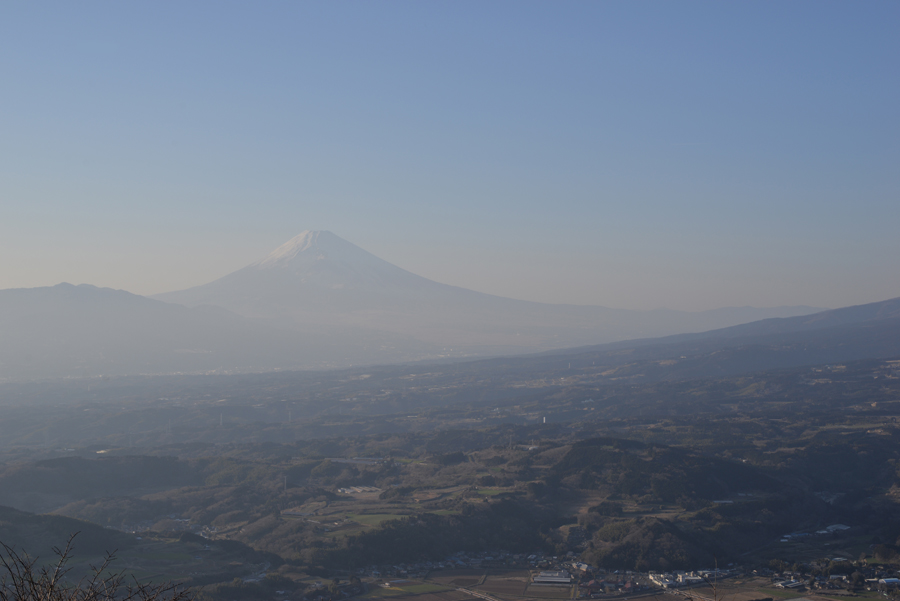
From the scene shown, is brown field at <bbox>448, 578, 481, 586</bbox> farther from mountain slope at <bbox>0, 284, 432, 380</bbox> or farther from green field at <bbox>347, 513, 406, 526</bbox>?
mountain slope at <bbox>0, 284, 432, 380</bbox>

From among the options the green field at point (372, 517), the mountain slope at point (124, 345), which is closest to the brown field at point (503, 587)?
the green field at point (372, 517)

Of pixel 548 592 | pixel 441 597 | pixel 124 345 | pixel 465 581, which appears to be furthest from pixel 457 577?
pixel 124 345

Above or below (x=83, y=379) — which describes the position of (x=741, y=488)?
below

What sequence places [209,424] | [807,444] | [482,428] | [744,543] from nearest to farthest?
[744,543], [807,444], [482,428], [209,424]

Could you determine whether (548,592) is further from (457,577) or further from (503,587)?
(457,577)

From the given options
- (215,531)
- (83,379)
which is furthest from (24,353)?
(215,531)


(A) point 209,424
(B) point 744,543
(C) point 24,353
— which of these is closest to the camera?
(B) point 744,543

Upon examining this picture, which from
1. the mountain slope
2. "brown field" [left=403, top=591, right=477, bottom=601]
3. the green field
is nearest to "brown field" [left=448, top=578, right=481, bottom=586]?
"brown field" [left=403, top=591, right=477, bottom=601]

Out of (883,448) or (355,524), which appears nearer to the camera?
(355,524)

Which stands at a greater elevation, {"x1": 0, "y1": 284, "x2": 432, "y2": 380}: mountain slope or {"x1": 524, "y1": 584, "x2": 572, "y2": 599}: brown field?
{"x1": 0, "y1": 284, "x2": 432, "y2": 380}: mountain slope

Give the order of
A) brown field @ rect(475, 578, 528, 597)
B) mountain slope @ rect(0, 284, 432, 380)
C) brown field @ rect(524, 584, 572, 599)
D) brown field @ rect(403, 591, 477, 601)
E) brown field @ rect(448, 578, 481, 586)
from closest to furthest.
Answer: brown field @ rect(403, 591, 477, 601), brown field @ rect(524, 584, 572, 599), brown field @ rect(475, 578, 528, 597), brown field @ rect(448, 578, 481, 586), mountain slope @ rect(0, 284, 432, 380)

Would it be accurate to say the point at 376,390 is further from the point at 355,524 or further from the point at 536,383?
the point at 355,524
